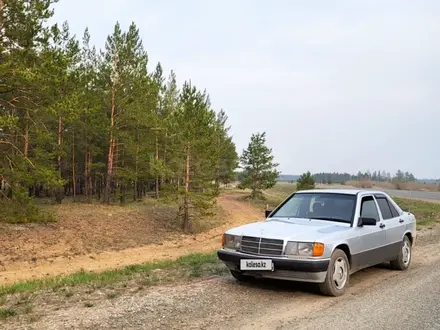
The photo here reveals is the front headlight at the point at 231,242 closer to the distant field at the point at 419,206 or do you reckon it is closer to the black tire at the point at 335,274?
the black tire at the point at 335,274

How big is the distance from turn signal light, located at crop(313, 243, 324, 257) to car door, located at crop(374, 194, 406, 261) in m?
2.25

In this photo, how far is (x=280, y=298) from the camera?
5.98 meters

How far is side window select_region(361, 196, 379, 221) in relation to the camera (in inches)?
289

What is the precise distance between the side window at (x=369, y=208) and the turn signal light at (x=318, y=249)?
168cm

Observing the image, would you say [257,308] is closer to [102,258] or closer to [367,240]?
[367,240]

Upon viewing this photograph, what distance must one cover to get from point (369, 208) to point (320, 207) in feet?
3.11

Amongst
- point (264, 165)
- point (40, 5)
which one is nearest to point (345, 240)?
point (40, 5)

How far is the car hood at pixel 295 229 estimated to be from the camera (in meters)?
6.10

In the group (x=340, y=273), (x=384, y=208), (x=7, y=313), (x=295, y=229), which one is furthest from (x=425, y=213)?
(x=7, y=313)

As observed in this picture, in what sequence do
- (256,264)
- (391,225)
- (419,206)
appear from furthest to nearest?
(419,206), (391,225), (256,264)

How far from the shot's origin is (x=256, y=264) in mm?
6113

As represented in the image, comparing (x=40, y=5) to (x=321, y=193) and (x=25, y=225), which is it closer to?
(x=25, y=225)

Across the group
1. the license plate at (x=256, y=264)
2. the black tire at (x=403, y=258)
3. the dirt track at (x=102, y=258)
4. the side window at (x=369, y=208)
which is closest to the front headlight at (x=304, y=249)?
the license plate at (x=256, y=264)

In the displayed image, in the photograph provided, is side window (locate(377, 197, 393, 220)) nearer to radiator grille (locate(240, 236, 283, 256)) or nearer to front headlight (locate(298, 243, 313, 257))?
front headlight (locate(298, 243, 313, 257))
